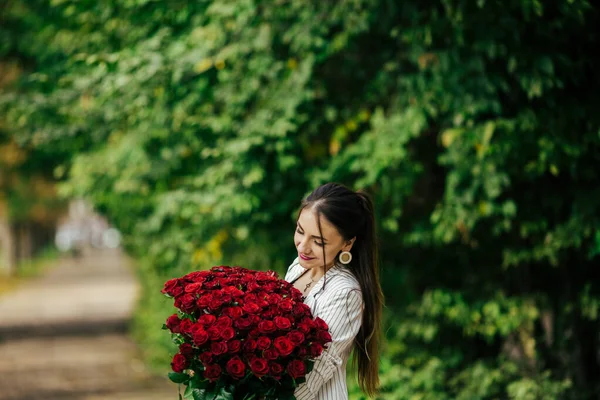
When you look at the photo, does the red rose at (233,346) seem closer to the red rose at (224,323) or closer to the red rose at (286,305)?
the red rose at (224,323)

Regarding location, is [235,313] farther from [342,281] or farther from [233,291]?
[342,281]

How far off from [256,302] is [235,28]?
331cm

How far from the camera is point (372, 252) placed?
3.34 metres

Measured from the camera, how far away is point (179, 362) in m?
3.02

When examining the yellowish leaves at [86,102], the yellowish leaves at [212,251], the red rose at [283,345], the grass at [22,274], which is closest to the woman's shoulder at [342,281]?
the red rose at [283,345]

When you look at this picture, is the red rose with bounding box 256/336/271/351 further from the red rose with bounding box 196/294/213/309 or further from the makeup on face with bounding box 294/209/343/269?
the makeup on face with bounding box 294/209/343/269

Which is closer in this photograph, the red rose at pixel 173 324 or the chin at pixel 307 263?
the red rose at pixel 173 324

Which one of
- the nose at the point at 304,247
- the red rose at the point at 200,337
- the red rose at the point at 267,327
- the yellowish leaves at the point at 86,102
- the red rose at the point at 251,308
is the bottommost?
the red rose at the point at 267,327

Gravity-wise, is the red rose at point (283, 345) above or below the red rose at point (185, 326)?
below

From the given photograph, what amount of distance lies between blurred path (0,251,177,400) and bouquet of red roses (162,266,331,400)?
263 inches

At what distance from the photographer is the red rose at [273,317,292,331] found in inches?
114

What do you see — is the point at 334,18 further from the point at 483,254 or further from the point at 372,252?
the point at 372,252

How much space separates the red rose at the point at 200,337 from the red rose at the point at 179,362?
0.14 m

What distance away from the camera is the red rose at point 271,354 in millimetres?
2893
